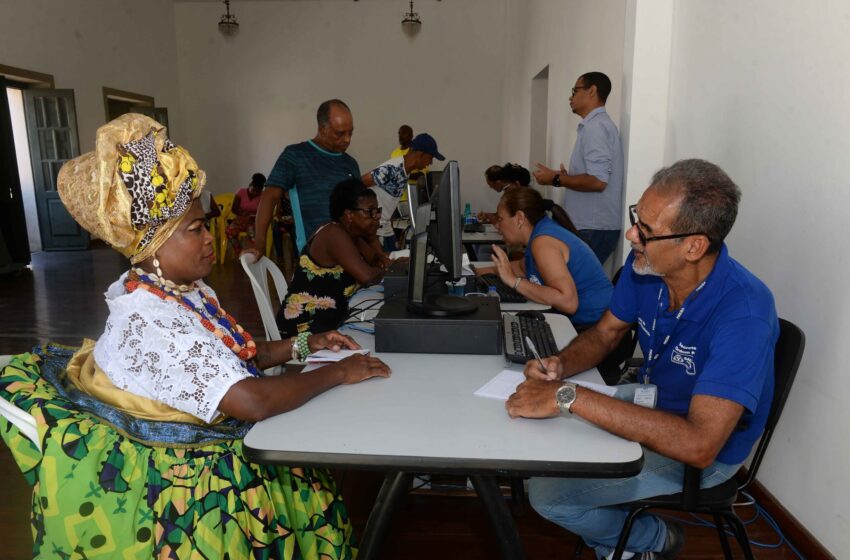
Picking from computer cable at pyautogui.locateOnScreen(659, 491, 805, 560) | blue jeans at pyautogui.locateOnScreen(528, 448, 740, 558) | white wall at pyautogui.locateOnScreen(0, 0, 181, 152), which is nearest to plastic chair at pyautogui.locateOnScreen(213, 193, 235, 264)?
white wall at pyautogui.locateOnScreen(0, 0, 181, 152)

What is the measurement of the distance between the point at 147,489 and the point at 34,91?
8546mm

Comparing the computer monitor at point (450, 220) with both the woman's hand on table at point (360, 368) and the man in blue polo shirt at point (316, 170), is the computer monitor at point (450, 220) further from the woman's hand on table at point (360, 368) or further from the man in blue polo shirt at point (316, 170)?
the man in blue polo shirt at point (316, 170)

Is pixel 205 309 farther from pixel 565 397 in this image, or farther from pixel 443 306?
pixel 565 397

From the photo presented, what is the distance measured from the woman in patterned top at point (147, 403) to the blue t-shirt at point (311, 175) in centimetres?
190

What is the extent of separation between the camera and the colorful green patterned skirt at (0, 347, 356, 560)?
1138 mm

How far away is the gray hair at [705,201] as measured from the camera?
134 cm

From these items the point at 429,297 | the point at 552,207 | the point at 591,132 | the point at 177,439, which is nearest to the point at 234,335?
the point at 177,439

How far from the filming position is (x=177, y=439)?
49.6 inches

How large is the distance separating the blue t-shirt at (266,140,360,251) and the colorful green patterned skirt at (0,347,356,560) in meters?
2.01

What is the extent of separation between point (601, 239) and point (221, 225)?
6062mm

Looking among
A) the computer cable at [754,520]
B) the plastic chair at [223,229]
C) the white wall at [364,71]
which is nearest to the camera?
the computer cable at [754,520]

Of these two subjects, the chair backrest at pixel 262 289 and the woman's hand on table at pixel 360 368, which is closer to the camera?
the woman's hand on table at pixel 360 368

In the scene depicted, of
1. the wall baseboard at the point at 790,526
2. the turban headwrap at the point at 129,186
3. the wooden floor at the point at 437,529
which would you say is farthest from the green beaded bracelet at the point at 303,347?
the wall baseboard at the point at 790,526

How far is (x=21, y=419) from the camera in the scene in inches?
44.4
